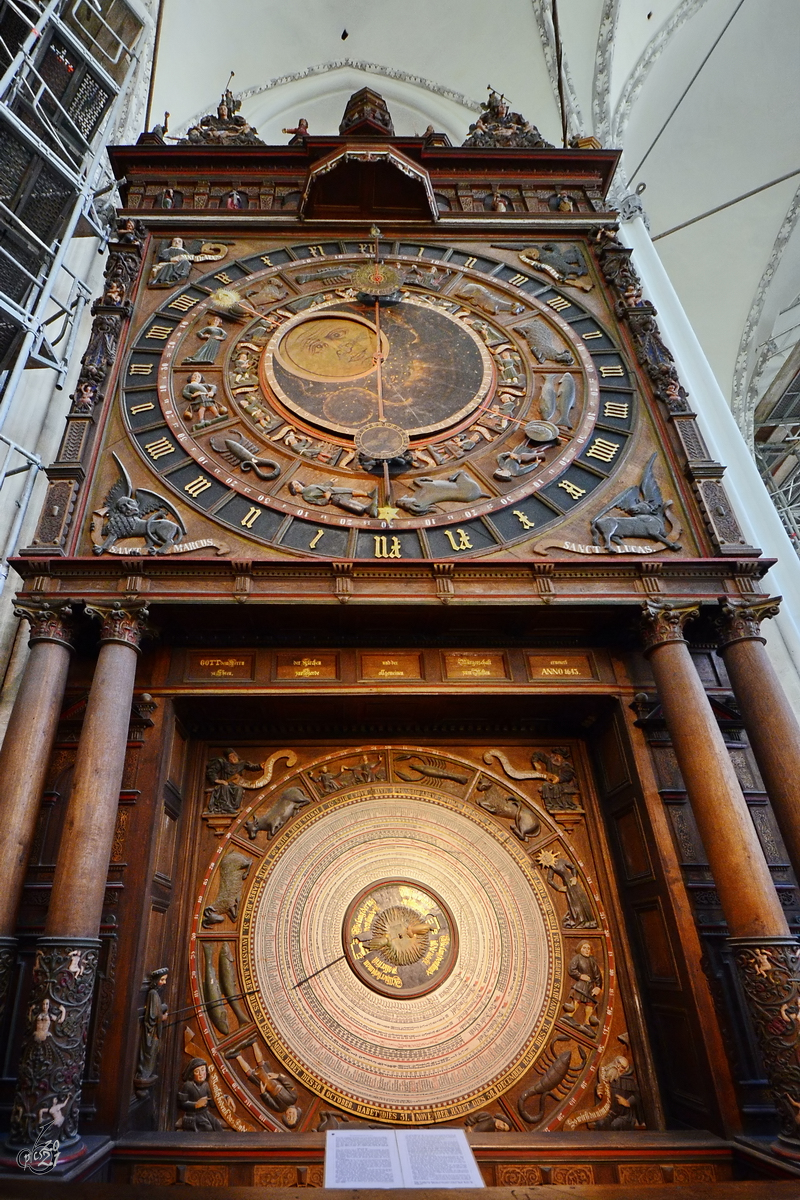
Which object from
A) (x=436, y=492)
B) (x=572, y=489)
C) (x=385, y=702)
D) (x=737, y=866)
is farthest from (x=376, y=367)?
(x=737, y=866)

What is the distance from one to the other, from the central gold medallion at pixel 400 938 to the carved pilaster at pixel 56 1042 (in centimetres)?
220

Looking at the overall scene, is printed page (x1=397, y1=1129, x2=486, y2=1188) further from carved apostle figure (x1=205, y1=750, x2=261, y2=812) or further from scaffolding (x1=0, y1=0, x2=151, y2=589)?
scaffolding (x1=0, y1=0, x2=151, y2=589)

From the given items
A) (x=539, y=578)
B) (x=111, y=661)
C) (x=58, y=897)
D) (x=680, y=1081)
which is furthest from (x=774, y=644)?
(x=58, y=897)

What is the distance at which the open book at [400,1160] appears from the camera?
11.2 ft

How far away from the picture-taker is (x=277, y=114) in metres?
15.2

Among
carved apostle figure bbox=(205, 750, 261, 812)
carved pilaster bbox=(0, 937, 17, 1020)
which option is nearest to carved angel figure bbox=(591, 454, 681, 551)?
carved apostle figure bbox=(205, 750, 261, 812)

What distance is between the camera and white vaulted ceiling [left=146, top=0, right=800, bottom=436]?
13.5m

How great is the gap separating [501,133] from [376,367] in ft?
19.2

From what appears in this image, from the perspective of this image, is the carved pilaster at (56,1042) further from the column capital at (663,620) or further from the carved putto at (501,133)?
the carved putto at (501,133)

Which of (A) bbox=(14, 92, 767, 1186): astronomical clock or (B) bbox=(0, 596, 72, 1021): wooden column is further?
(A) bbox=(14, 92, 767, 1186): astronomical clock

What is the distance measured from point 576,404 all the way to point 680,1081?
21.6 ft

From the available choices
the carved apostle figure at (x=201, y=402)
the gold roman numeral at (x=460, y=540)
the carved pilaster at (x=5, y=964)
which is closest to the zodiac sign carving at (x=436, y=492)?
the gold roman numeral at (x=460, y=540)

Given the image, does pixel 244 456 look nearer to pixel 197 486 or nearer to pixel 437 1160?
pixel 197 486

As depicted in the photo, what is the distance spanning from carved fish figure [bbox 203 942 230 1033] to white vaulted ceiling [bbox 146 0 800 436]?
13763mm
